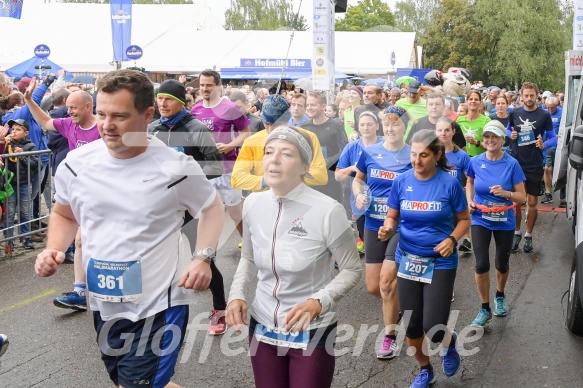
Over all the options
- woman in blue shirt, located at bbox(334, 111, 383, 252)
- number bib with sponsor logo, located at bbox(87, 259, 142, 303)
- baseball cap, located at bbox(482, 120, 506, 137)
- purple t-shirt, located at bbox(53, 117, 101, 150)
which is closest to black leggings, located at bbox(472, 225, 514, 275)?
baseball cap, located at bbox(482, 120, 506, 137)

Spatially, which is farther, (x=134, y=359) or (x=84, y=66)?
(x=84, y=66)

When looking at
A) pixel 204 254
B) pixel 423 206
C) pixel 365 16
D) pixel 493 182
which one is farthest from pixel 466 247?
pixel 365 16

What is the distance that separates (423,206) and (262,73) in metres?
30.6

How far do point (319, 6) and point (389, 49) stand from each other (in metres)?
28.3

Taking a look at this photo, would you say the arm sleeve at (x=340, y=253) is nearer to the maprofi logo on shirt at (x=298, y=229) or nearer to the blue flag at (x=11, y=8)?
the maprofi logo on shirt at (x=298, y=229)

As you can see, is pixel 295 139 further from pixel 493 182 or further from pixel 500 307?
pixel 500 307

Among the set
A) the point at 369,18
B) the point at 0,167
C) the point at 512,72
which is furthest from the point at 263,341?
the point at 369,18

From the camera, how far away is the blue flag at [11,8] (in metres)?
23.2

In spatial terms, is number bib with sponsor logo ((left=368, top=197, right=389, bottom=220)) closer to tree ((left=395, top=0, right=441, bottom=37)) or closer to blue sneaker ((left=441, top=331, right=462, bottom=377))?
blue sneaker ((left=441, top=331, right=462, bottom=377))

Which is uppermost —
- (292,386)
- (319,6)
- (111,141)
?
(319,6)

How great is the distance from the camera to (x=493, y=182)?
6.51 meters

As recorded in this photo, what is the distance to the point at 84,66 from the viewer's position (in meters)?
36.1

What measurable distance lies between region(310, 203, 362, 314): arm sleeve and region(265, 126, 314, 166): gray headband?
27 centimetres

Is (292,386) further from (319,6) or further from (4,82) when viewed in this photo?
(319,6)
